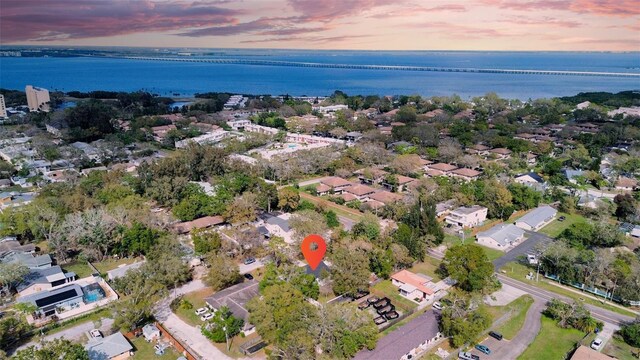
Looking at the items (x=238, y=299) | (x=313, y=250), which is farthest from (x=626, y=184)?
(x=238, y=299)

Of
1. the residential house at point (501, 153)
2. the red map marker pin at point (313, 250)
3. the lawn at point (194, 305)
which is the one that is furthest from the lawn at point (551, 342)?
the residential house at point (501, 153)

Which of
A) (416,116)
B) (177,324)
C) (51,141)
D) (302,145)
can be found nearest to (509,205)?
(177,324)

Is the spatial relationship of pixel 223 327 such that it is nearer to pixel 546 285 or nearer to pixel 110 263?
pixel 110 263

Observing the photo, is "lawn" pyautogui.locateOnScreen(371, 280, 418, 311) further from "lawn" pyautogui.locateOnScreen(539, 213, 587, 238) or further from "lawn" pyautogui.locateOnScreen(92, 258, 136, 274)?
"lawn" pyautogui.locateOnScreen(92, 258, 136, 274)

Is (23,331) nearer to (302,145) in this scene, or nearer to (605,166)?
(302,145)

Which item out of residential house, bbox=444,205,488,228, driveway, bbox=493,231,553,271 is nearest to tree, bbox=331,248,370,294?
driveway, bbox=493,231,553,271

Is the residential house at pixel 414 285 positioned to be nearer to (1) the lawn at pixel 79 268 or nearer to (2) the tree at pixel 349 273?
(2) the tree at pixel 349 273
